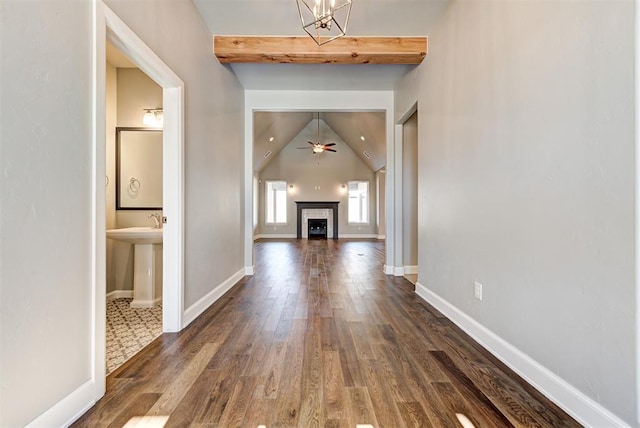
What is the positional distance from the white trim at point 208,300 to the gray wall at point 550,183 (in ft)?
7.13

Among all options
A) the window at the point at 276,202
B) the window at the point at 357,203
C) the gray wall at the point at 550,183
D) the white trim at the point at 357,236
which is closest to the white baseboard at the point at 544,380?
the gray wall at the point at 550,183

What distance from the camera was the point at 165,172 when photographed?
7.75ft

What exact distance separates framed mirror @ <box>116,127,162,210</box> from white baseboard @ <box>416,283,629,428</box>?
320 cm

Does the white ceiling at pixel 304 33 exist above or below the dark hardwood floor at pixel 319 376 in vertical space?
above

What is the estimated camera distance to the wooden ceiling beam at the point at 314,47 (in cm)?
320

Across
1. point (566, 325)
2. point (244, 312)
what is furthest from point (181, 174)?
point (566, 325)

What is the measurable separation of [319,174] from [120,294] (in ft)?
28.0

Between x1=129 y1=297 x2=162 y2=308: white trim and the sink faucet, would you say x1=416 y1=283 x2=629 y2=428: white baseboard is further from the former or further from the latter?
the sink faucet

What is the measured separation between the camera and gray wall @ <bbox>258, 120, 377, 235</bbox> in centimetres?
1112

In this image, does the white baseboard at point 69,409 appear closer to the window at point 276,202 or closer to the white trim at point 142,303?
the white trim at point 142,303

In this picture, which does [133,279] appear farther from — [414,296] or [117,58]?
[414,296]

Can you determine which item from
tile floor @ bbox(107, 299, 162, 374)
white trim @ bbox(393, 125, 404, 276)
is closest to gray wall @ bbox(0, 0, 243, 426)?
tile floor @ bbox(107, 299, 162, 374)

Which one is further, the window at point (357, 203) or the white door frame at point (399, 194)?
the window at point (357, 203)

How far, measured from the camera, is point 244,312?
2820 millimetres
